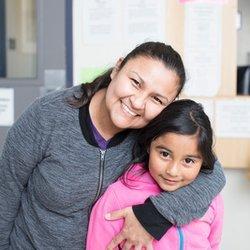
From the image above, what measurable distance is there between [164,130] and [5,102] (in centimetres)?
98

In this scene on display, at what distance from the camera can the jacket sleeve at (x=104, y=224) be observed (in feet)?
3.30

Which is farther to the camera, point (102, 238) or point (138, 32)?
point (138, 32)

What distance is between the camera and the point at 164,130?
99 centimetres

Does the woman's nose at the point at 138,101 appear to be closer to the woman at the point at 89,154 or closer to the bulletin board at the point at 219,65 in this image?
the woman at the point at 89,154

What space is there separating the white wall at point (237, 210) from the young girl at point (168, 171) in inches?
28.3

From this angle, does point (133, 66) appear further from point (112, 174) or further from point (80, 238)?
point (80, 238)

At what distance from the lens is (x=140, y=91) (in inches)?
35.3

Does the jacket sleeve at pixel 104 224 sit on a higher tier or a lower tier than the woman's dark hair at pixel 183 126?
lower

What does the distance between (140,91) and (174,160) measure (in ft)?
0.67

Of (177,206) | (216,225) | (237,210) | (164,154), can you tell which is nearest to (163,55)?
(164,154)

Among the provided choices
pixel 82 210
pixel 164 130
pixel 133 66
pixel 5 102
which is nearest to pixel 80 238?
pixel 82 210

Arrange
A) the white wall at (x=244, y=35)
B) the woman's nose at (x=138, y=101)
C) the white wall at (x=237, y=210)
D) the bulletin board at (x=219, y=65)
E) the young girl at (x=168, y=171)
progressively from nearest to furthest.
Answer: the woman's nose at (x=138, y=101) → the young girl at (x=168, y=171) → the bulletin board at (x=219, y=65) → the white wall at (x=237, y=210) → the white wall at (x=244, y=35)

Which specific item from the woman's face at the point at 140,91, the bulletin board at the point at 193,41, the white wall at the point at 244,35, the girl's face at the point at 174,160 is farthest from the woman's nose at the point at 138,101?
the white wall at the point at 244,35

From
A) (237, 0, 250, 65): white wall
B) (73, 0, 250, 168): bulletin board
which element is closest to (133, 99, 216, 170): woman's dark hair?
(73, 0, 250, 168): bulletin board
